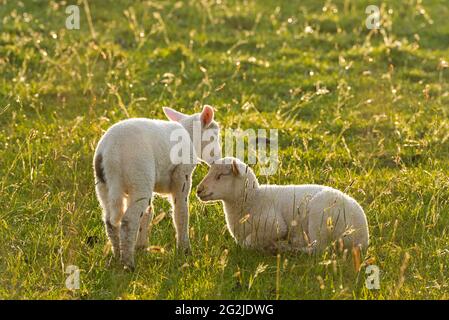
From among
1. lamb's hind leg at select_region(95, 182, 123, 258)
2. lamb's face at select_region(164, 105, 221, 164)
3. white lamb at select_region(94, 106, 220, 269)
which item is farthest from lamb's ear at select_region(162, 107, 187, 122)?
lamb's hind leg at select_region(95, 182, 123, 258)

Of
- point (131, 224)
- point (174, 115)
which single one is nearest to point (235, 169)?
point (174, 115)

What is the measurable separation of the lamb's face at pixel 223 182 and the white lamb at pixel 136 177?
156 millimetres

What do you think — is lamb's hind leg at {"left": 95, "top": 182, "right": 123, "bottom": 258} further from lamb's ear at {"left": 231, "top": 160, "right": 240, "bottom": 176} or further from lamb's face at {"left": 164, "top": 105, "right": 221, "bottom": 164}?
lamb's face at {"left": 164, "top": 105, "right": 221, "bottom": 164}

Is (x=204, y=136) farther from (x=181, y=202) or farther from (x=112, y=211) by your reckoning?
(x=112, y=211)

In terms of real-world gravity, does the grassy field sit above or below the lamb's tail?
below

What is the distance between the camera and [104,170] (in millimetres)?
6293

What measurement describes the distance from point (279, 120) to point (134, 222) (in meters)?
4.41

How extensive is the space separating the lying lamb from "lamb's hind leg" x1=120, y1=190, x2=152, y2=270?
0.78 m

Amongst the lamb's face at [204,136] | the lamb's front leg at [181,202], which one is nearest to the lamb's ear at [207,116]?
the lamb's face at [204,136]

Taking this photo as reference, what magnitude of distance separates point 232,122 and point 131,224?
10.8 feet

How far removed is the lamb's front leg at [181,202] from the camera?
681 cm

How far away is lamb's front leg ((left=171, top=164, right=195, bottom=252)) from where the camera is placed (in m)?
6.81

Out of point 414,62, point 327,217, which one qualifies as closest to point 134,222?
point 327,217
